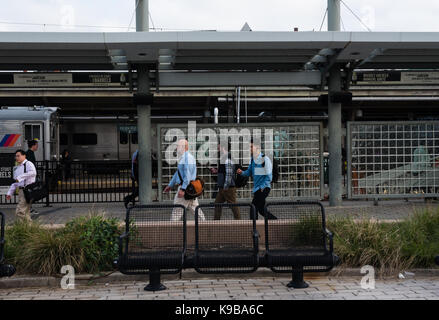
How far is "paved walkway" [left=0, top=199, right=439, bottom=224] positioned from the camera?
10422mm

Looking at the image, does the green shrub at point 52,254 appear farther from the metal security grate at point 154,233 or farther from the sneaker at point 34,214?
the sneaker at point 34,214

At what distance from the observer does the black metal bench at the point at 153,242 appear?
18.2ft

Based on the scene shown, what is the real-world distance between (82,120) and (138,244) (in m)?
17.9

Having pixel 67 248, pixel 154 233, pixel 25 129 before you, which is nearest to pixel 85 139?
pixel 25 129

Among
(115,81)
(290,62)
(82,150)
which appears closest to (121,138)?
(82,150)

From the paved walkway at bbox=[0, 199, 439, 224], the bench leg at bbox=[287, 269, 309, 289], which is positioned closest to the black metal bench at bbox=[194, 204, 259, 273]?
the bench leg at bbox=[287, 269, 309, 289]

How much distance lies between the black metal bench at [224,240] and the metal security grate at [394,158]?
20.0 feet

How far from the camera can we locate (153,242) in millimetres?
6441

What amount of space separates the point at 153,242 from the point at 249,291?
1.45 m

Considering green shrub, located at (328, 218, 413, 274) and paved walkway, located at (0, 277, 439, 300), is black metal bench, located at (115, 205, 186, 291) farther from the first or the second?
green shrub, located at (328, 218, 413, 274)

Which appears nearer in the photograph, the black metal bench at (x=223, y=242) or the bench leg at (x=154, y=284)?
the black metal bench at (x=223, y=242)

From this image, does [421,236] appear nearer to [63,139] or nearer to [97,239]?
[97,239]

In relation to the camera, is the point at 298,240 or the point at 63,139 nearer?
the point at 298,240

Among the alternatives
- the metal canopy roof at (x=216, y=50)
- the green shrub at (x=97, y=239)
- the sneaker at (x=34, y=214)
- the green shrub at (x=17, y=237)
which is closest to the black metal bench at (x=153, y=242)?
the green shrub at (x=97, y=239)
